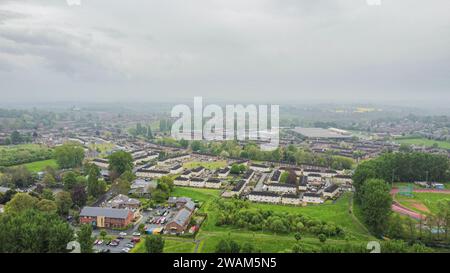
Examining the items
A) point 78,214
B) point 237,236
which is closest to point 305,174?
point 237,236

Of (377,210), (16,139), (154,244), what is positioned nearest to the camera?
(154,244)

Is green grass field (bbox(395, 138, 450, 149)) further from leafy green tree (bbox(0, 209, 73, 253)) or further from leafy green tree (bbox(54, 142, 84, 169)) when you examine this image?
leafy green tree (bbox(0, 209, 73, 253))

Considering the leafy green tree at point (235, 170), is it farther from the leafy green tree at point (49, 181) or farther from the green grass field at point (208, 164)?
the leafy green tree at point (49, 181)

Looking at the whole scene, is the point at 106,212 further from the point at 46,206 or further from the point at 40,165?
the point at 40,165

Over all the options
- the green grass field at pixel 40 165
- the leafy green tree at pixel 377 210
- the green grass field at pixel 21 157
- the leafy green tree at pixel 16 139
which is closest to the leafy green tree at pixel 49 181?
the green grass field at pixel 40 165

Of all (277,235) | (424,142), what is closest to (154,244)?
(277,235)
